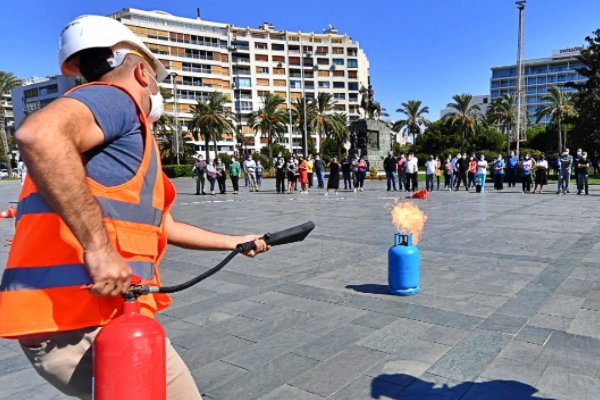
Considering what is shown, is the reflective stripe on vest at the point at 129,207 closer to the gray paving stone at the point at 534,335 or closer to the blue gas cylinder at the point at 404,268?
the gray paving stone at the point at 534,335

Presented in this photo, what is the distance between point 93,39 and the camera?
1.56m

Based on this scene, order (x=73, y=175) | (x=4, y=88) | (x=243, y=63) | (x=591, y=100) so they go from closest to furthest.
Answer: (x=73, y=175)
(x=591, y=100)
(x=4, y=88)
(x=243, y=63)

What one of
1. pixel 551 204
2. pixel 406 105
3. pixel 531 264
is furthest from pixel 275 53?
pixel 531 264

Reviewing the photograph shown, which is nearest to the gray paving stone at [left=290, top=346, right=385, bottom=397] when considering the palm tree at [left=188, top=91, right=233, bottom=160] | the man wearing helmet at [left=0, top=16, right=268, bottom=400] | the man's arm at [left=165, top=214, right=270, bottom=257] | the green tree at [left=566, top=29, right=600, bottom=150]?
the man's arm at [left=165, top=214, right=270, bottom=257]

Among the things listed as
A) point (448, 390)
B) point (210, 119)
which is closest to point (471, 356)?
point (448, 390)

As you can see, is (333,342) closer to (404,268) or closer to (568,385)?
(404,268)

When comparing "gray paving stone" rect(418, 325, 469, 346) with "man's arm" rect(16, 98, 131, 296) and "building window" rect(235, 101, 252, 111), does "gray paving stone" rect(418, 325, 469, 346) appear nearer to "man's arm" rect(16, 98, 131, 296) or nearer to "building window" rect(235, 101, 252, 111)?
"man's arm" rect(16, 98, 131, 296)

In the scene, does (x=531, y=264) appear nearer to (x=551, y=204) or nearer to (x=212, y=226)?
(x=212, y=226)

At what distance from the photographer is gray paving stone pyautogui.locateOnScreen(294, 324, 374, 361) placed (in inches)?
138

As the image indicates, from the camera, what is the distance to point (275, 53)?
8506cm

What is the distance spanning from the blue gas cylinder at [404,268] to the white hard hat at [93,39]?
375cm

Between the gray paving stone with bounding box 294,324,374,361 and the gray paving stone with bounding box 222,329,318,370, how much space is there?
86mm

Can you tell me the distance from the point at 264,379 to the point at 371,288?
236 centimetres

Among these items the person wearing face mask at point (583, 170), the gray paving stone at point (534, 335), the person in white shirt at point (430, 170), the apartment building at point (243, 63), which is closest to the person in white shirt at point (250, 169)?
the person in white shirt at point (430, 170)
